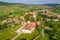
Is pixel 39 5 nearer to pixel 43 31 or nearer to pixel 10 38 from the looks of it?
pixel 43 31

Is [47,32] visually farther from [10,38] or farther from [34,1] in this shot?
[34,1]

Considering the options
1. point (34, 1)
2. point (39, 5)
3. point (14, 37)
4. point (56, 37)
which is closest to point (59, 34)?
point (56, 37)

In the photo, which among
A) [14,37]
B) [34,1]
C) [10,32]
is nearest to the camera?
[14,37]

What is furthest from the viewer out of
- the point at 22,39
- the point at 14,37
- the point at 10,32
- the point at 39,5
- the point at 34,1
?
the point at 39,5

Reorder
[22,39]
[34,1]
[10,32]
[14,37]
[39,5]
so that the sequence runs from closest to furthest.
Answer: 1. [22,39]
2. [14,37]
3. [10,32]
4. [34,1]
5. [39,5]

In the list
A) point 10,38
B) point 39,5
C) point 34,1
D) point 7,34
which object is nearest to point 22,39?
→ point 10,38

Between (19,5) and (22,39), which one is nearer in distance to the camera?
(22,39)

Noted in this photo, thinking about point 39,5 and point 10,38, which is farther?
point 39,5

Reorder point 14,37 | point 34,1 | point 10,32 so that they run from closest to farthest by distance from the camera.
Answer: point 14,37 → point 10,32 → point 34,1
